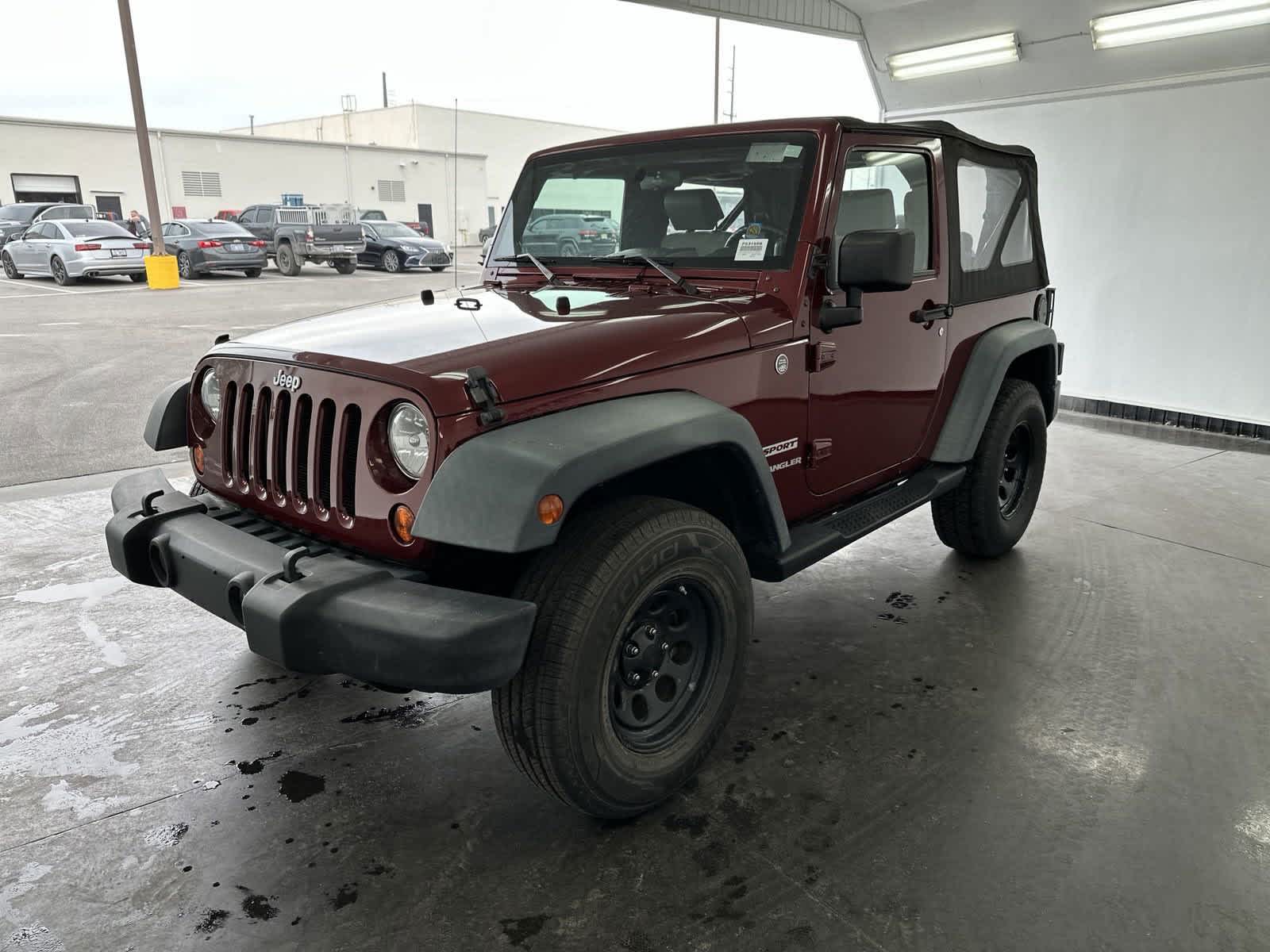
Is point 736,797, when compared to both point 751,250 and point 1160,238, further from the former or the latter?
point 1160,238

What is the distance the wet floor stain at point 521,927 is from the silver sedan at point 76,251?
58.4ft

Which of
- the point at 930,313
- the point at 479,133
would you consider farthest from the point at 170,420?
the point at 479,133

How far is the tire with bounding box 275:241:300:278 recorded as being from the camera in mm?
19078

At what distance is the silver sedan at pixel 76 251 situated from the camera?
16172mm

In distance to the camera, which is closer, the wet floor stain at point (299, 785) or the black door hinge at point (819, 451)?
the wet floor stain at point (299, 785)

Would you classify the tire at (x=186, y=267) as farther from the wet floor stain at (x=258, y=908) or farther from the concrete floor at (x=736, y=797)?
the wet floor stain at (x=258, y=908)

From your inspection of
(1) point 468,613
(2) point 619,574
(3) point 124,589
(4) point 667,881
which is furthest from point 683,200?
(3) point 124,589

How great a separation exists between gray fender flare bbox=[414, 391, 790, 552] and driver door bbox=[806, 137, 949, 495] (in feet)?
2.63

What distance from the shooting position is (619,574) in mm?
1991

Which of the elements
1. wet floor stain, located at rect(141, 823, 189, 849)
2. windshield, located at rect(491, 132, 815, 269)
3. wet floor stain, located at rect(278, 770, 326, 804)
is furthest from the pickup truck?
wet floor stain, located at rect(141, 823, 189, 849)

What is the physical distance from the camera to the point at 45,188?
29.2 meters

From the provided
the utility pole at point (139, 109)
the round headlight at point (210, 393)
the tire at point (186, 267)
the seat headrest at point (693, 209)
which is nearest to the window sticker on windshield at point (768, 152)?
the seat headrest at point (693, 209)

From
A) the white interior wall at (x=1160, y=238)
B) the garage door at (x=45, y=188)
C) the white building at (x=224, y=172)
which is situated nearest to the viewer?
the white interior wall at (x=1160, y=238)

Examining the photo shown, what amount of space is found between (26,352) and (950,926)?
10.1 metres
